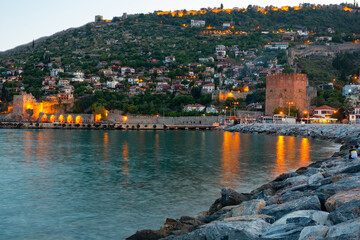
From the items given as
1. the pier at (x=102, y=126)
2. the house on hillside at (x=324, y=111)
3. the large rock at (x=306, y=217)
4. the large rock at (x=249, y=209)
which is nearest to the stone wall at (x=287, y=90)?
the house on hillside at (x=324, y=111)

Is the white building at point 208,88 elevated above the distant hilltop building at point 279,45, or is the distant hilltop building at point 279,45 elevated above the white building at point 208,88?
the distant hilltop building at point 279,45

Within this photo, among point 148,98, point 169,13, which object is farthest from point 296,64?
point 169,13

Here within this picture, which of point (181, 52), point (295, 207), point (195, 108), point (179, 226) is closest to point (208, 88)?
point (195, 108)

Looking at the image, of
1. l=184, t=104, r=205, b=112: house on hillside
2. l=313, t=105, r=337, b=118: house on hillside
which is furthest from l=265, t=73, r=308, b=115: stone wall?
l=184, t=104, r=205, b=112: house on hillside

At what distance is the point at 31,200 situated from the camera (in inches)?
366

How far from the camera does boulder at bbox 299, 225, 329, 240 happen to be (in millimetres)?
3967

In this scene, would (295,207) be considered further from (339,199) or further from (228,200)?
(228,200)

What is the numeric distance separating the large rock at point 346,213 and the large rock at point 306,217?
0.40 feet

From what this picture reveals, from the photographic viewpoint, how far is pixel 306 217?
485 cm

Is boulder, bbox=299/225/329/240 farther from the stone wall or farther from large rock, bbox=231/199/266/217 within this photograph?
the stone wall

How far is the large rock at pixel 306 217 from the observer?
4.74 m

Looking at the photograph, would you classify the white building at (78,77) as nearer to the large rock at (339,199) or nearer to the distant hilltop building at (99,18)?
the distant hilltop building at (99,18)

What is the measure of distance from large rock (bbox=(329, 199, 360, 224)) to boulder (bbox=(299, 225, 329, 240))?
53 centimetres

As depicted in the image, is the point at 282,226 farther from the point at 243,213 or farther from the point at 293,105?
the point at 293,105
